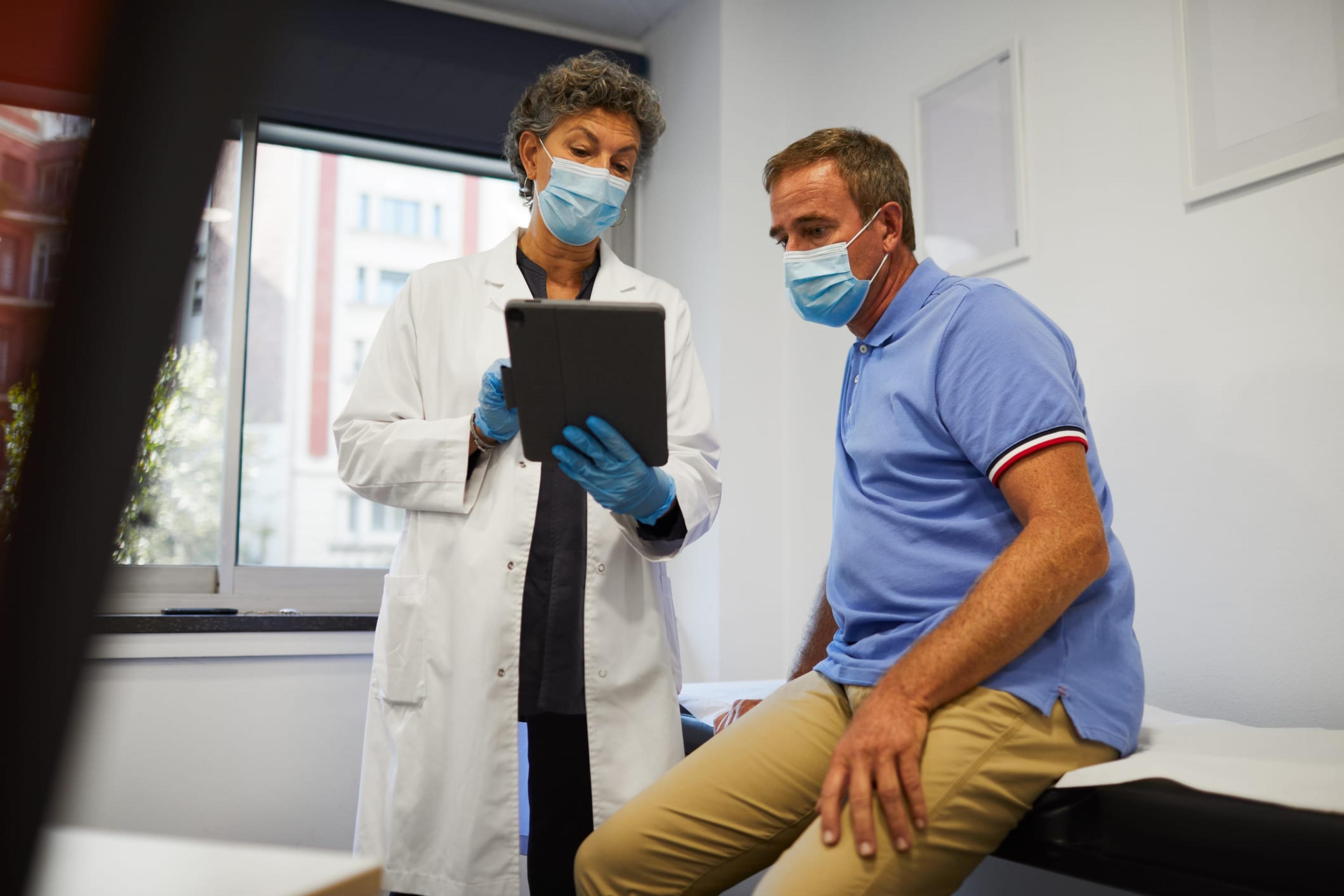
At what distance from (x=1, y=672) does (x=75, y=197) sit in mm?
91

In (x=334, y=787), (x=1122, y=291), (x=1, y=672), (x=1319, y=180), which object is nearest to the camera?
(x=1, y=672)

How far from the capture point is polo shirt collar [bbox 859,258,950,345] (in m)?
1.35

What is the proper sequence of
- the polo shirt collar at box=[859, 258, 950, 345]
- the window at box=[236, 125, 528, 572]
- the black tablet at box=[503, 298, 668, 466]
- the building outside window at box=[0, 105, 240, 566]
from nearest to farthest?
the building outside window at box=[0, 105, 240, 566] < the black tablet at box=[503, 298, 668, 466] < the polo shirt collar at box=[859, 258, 950, 345] < the window at box=[236, 125, 528, 572]

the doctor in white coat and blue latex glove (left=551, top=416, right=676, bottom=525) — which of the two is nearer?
blue latex glove (left=551, top=416, right=676, bottom=525)

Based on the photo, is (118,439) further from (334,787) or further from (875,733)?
(334,787)

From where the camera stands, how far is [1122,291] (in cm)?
205

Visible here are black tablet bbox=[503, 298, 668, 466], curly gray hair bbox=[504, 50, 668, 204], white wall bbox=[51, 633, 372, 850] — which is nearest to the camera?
black tablet bbox=[503, 298, 668, 466]

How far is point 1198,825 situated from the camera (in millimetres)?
1011

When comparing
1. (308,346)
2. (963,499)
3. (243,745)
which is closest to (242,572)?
(243,745)

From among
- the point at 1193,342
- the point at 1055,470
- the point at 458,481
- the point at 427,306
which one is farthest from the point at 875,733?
the point at 1193,342

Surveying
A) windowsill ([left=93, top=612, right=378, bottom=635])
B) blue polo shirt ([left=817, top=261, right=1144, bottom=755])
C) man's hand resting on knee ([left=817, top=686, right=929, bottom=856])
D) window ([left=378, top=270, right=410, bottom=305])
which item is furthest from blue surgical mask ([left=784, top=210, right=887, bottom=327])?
window ([left=378, top=270, right=410, bottom=305])

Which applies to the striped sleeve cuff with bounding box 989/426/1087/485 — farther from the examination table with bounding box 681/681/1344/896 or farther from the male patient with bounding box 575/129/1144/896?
the examination table with bounding box 681/681/1344/896

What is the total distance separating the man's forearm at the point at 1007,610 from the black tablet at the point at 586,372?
1.41 ft

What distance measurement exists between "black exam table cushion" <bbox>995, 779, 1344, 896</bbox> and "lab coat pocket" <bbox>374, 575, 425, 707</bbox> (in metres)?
0.79
